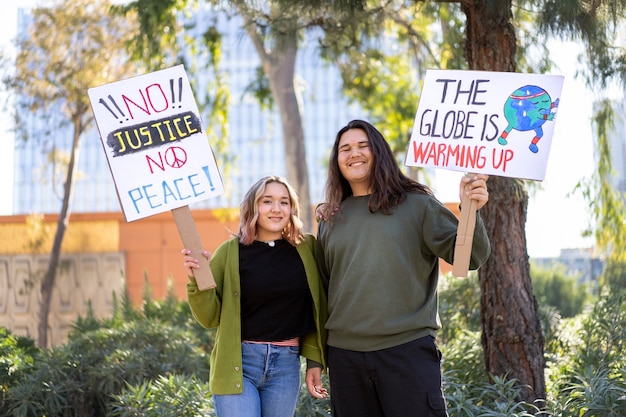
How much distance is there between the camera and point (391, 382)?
10.1ft

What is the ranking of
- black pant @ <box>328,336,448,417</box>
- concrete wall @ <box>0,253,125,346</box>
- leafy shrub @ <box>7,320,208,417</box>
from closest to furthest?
black pant @ <box>328,336,448,417</box> < leafy shrub @ <box>7,320,208,417</box> < concrete wall @ <box>0,253,125,346</box>

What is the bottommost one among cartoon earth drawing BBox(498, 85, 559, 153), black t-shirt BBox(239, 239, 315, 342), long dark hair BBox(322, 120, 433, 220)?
black t-shirt BBox(239, 239, 315, 342)

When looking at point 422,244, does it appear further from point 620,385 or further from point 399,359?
point 620,385

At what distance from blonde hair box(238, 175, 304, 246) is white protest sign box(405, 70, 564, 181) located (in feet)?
1.79

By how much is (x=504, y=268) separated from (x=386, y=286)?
1.64m

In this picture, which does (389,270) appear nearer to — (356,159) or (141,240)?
(356,159)

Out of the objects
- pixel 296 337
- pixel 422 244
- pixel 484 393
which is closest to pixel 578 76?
pixel 484 393

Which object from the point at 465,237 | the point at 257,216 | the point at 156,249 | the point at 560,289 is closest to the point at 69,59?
the point at 156,249

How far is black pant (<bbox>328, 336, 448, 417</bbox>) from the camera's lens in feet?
10.1

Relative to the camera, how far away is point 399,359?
310 centimetres

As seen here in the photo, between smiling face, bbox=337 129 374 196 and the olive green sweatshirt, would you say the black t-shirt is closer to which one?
the olive green sweatshirt

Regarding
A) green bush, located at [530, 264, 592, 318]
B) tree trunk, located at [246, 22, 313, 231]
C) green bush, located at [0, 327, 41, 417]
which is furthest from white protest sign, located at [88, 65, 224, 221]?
green bush, located at [530, 264, 592, 318]

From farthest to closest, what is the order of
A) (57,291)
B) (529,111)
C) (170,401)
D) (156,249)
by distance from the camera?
(156,249)
(57,291)
(170,401)
(529,111)

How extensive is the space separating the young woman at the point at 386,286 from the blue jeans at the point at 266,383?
0.66 ft
